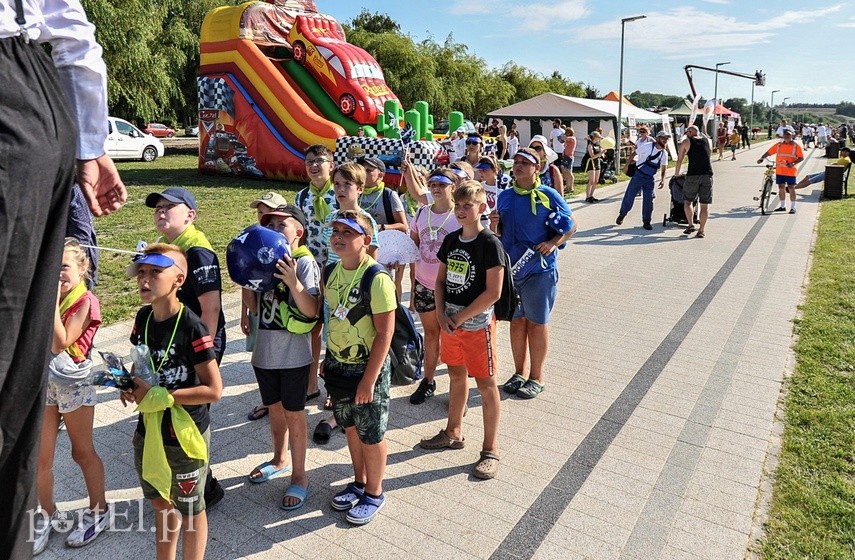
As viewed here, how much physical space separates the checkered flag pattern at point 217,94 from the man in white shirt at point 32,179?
1676 centimetres

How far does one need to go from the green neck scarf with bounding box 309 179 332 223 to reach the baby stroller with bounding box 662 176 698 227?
877cm

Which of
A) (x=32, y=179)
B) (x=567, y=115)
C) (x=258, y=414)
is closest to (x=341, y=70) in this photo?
(x=567, y=115)

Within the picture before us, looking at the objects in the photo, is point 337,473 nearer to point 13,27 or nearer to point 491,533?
point 491,533

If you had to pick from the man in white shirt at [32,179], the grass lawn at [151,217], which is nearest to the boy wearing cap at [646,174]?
the grass lawn at [151,217]

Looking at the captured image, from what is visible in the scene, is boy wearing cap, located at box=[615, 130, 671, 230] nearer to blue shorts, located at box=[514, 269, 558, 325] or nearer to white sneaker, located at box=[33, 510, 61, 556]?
blue shorts, located at box=[514, 269, 558, 325]

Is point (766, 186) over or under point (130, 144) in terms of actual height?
under

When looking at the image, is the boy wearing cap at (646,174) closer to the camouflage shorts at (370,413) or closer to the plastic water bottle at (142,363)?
the camouflage shorts at (370,413)

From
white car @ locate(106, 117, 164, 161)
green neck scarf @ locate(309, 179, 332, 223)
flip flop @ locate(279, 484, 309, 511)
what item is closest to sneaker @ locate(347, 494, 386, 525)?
flip flop @ locate(279, 484, 309, 511)

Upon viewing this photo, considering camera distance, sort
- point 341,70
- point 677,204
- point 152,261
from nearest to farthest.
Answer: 1. point 152,261
2. point 677,204
3. point 341,70

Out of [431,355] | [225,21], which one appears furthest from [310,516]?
[225,21]

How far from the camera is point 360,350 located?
3096 millimetres

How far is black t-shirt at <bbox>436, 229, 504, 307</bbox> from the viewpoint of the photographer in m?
3.59

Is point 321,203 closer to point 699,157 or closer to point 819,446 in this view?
point 819,446

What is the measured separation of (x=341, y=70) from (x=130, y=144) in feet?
36.9
